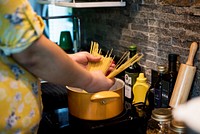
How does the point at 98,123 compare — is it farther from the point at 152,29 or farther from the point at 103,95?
the point at 152,29

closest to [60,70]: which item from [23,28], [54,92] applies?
[23,28]

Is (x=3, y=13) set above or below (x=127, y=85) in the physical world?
above

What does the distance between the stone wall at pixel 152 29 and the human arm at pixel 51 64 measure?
0.54 metres

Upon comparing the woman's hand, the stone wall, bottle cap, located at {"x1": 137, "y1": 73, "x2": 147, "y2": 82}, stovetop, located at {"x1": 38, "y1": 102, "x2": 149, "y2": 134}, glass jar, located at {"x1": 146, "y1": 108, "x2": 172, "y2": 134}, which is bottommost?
stovetop, located at {"x1": 38, "y1": 102, "x2": 149, "y2": 134}

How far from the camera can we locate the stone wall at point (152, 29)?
121cm

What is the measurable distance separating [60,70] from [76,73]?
0.20ft

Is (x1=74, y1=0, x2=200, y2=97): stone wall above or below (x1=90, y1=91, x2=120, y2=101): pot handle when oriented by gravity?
above

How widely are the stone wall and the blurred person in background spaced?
1.87 feet

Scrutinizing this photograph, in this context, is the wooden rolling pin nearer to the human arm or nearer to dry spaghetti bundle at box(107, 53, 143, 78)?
dry spaghetti bundle at box(107, 53, 143, 78)

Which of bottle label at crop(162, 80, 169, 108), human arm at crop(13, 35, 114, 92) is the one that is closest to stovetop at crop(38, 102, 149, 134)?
bottle label at crop(162, 80, 169, 108)

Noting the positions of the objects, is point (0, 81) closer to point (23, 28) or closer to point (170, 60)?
point (23, 28)

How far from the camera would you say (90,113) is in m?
1.22

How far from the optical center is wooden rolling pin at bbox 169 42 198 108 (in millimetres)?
1154

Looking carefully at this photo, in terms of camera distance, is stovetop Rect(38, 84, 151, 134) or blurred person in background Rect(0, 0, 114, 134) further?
stovetop Rect(38, 84, 151, 134)
